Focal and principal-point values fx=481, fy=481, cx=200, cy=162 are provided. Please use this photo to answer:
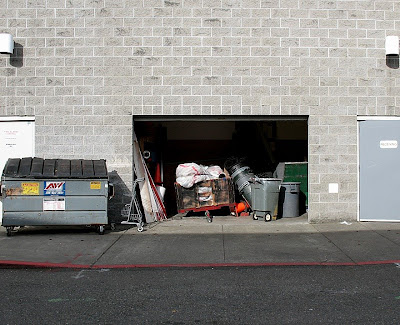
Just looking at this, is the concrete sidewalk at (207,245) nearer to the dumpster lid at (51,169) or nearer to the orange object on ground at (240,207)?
the orange object on ground at (240,207)

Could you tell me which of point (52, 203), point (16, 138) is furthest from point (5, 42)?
point (52, 203)

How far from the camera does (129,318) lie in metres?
5.21

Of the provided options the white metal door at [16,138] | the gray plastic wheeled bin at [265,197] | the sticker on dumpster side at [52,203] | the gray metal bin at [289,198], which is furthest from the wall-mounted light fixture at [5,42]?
the gray metal bin at [289,198]

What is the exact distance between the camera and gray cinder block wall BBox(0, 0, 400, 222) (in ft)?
35.7

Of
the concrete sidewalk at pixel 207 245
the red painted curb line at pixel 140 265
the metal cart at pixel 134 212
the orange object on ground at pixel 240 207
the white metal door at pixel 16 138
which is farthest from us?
the orange object on ground at pixel 240 207

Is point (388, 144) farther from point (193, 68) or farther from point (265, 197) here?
point (193, 68)

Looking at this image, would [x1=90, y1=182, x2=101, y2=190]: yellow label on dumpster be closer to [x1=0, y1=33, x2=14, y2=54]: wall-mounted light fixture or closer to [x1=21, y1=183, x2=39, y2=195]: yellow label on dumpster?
[x1=21, y1=183, x2=39, y2=195]: yellow label on dumpster

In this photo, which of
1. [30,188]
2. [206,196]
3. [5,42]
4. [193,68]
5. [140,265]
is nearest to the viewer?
[140,265]

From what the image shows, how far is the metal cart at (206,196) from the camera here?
37.8 ft

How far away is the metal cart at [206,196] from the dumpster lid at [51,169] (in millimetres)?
2390

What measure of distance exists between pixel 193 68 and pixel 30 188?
4.38 metres

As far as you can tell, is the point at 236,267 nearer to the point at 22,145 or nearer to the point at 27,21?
the point at 22,145

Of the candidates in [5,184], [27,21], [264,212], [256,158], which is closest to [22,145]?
[5,184]

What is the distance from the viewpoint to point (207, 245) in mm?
8875
